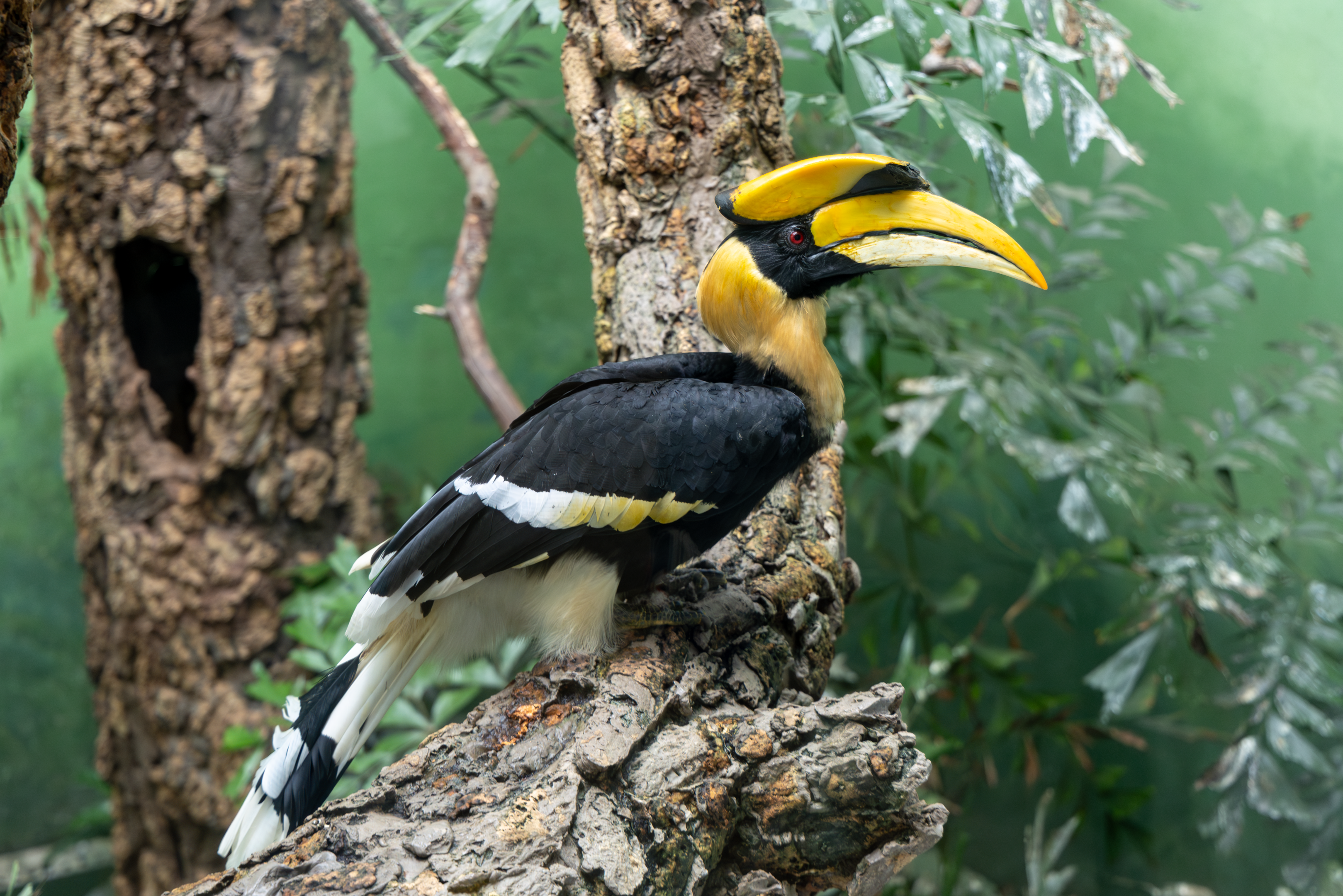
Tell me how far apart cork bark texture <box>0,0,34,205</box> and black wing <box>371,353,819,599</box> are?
62 cm

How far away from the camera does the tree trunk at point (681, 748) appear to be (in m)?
0.85

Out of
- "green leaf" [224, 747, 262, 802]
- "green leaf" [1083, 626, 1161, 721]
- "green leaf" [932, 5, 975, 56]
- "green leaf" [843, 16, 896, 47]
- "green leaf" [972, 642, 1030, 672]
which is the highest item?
"green leaf" [843, 16, 896, 47]

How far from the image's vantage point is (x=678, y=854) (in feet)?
3.01

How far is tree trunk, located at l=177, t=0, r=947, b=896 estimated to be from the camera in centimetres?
85

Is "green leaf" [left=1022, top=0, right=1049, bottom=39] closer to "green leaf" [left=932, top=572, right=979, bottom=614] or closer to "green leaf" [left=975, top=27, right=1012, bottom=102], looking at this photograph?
"green leaf" [left=975, top=27, right=1012, bottom=102]

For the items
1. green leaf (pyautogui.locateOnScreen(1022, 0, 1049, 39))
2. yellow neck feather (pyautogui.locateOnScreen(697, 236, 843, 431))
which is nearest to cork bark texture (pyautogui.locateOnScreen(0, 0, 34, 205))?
yellow neck feather (pyautogui.locateOnScreen(697, 236, 843, 431))

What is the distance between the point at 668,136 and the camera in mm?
1562

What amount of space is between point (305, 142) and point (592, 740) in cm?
191

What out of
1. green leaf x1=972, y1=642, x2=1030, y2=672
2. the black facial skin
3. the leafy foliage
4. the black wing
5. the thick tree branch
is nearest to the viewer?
the black wing

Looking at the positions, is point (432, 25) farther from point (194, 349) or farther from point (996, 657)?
point (996, 657)

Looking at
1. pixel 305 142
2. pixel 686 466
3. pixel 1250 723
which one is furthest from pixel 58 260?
pixel 1250 723

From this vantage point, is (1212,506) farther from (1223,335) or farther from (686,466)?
(686,466)

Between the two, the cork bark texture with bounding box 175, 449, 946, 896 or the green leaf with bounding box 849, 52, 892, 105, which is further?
the green leaf with bounding box 849, 52, 892, 105

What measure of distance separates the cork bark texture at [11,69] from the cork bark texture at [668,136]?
0.88 meters
